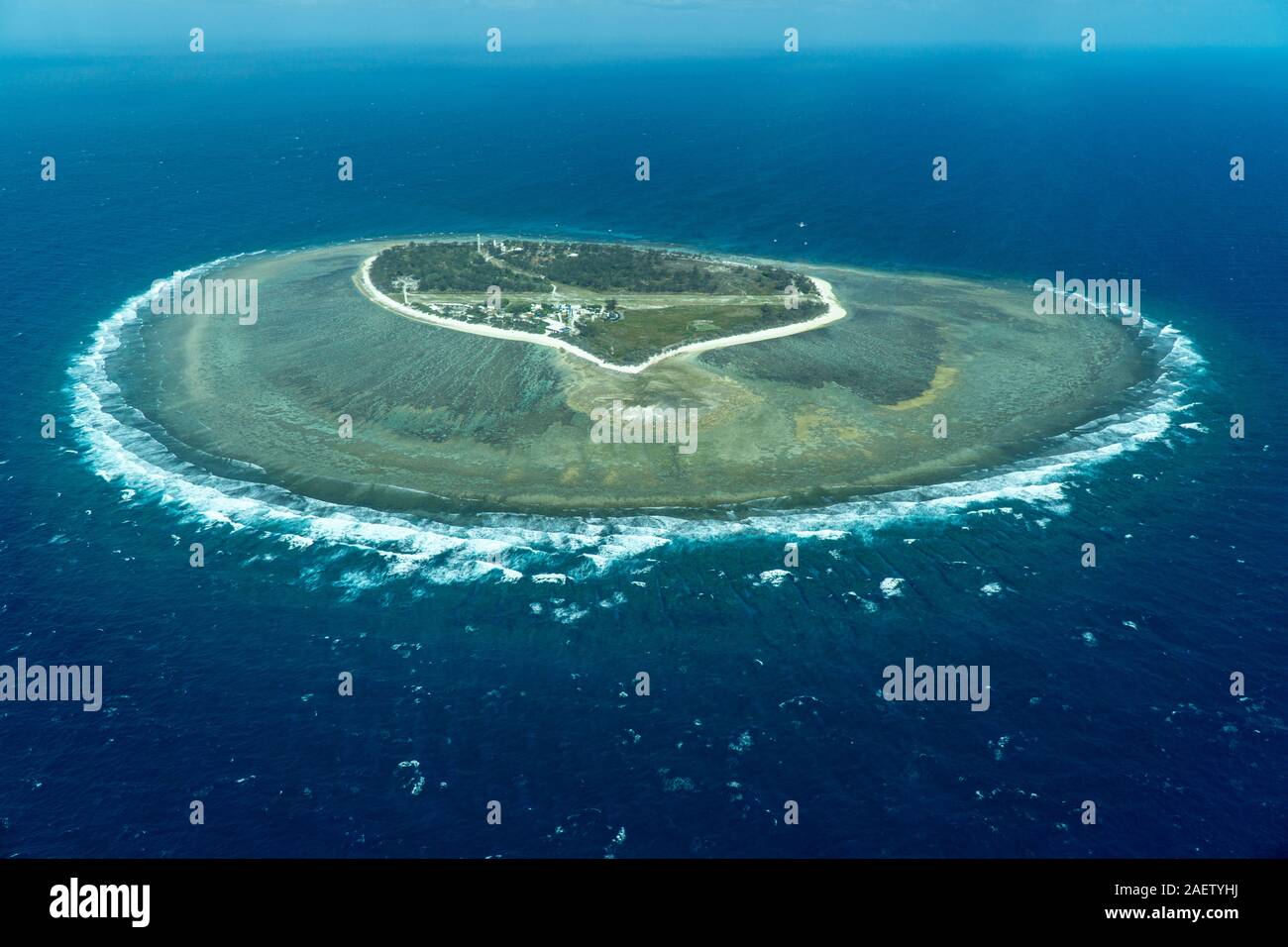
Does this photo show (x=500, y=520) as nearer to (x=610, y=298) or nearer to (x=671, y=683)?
(x=671, y=683)

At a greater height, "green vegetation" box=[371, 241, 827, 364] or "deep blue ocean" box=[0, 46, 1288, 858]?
"green vegetation" box=[371, 241, 827, 364]

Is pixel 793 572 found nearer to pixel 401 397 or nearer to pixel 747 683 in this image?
pixel 747 683

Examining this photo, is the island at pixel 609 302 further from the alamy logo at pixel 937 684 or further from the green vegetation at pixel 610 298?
the alamy logo at pixel 937 684

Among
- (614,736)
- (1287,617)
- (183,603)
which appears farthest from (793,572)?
(183,603)

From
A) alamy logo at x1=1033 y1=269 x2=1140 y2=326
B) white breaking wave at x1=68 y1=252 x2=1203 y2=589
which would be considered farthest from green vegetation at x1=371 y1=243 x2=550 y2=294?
alamy logo at x1=1033 y1=269 x2=1140 y2=326

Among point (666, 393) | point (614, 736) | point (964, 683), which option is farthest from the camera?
point (666, 393)

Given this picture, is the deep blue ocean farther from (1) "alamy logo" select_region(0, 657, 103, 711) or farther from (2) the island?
(2) the island

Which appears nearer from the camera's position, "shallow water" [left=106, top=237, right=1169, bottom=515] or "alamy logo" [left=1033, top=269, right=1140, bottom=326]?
"shallow water" [left=106, top=237, right=1169, bottom=515]
